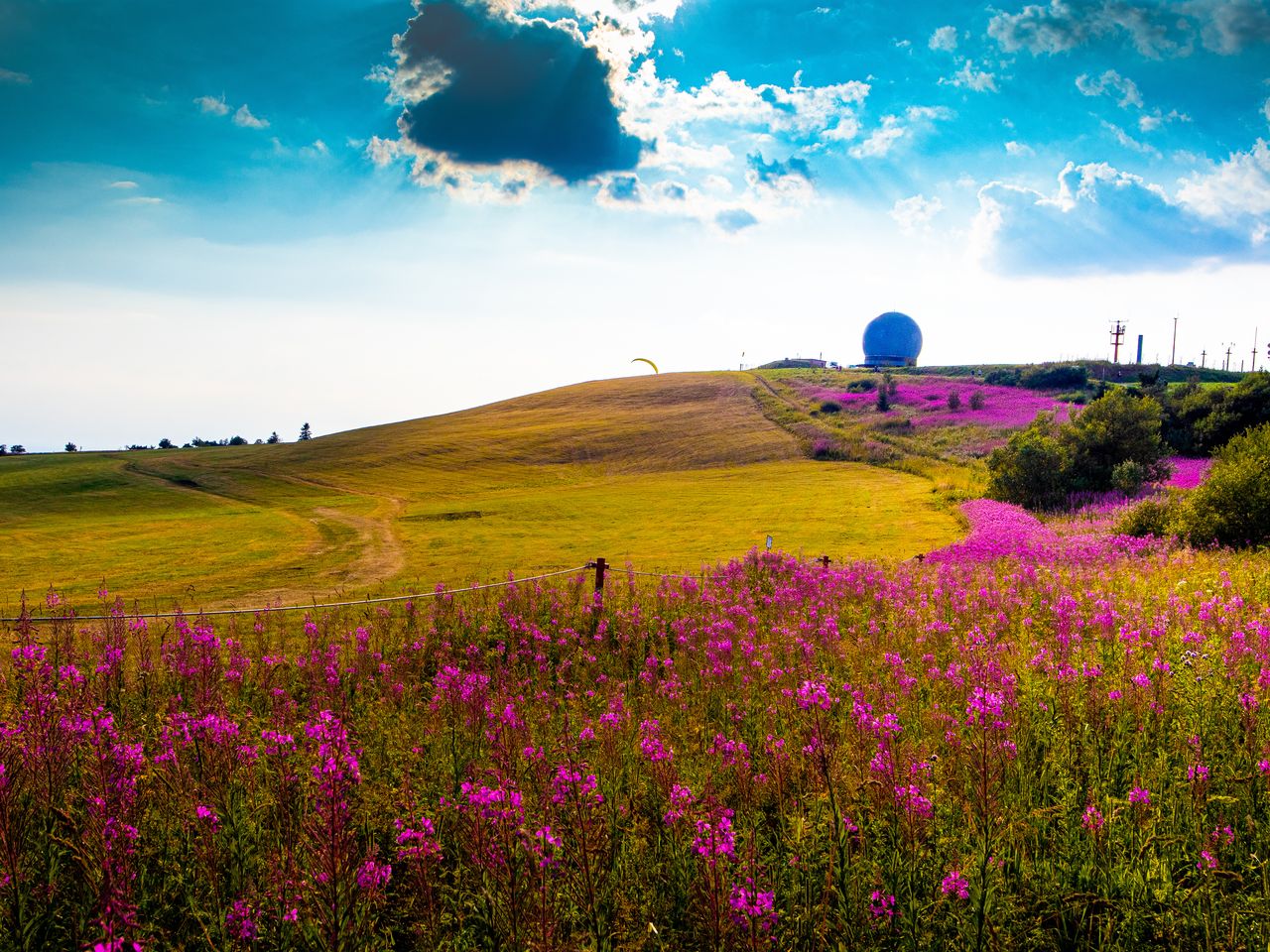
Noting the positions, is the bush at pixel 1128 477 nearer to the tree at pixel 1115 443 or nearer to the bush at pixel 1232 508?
the tree at pixel 1115 443

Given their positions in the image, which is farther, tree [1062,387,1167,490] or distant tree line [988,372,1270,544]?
tree [1062,387,1167,490]

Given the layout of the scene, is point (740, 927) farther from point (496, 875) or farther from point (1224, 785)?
point (1224, 785)

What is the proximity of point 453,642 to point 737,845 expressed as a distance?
25.3 feet

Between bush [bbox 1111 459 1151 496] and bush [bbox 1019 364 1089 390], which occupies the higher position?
bush [bbox 1019 364 1089 390]

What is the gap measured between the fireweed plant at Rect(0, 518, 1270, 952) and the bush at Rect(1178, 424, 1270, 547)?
31.5 feet

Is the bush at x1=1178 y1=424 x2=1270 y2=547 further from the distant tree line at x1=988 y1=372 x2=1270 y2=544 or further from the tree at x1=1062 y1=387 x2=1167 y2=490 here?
the tree at x1=1062 y1=387 x2=1167 y2=490

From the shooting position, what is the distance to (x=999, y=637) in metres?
10.8

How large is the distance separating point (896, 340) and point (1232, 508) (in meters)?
94.5

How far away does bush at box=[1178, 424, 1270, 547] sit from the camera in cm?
1692

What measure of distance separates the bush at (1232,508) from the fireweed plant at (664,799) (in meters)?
9.60

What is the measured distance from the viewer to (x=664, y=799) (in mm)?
5324

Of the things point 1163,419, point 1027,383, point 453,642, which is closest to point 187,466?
point 453,642

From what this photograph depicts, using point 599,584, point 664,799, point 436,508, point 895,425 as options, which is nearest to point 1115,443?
point 599,584

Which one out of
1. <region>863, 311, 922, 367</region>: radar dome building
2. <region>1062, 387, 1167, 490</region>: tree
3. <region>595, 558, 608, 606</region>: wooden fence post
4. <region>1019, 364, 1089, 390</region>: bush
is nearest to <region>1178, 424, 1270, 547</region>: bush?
<region>1062, 387, 1167, 490</region>: tree
